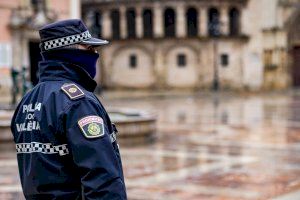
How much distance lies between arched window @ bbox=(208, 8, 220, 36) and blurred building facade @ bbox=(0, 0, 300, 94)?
0.08 m

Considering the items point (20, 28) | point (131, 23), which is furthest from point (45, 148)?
point (131, 23)

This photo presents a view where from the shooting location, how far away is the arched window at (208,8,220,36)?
44281 millimetres

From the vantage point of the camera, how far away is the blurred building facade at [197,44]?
150 ft

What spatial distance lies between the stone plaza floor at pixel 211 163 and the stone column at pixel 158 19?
2679cm

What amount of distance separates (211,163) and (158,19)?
35.1 m

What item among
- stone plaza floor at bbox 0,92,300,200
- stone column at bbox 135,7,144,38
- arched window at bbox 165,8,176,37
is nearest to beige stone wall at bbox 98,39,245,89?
stone column at bbox 135,7,144,38

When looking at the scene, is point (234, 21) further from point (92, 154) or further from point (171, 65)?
point (92, 154)

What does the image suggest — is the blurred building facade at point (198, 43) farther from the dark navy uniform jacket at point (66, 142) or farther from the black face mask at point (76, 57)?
the dark navy uniform jacket at point (66, 142)

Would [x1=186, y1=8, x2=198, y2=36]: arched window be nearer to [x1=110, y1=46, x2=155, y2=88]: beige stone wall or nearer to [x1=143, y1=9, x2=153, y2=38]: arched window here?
[x1=143, y1=9, x2=153, y2=38]: arched window

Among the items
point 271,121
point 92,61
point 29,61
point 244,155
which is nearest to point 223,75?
point 29,61

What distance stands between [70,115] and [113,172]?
350 millimetres

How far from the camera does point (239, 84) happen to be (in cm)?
4622

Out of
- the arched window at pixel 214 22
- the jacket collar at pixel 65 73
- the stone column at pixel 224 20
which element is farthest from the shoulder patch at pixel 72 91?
the stone column at pixel 224 20

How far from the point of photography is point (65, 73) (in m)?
3.21
